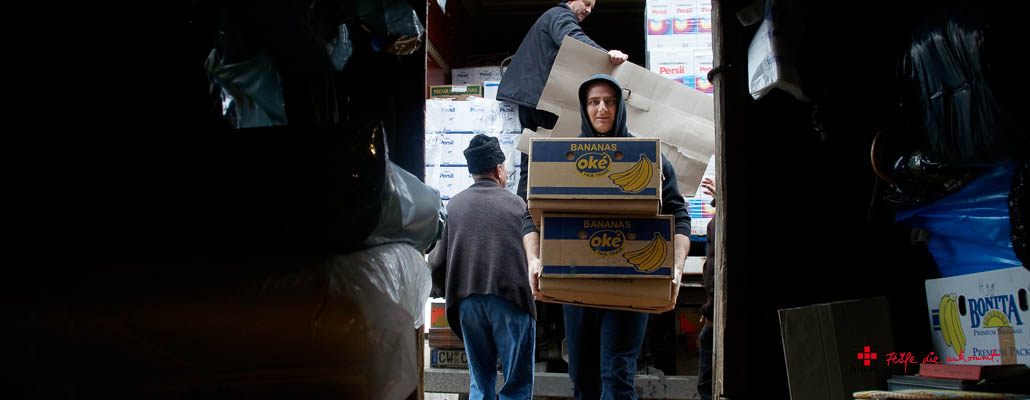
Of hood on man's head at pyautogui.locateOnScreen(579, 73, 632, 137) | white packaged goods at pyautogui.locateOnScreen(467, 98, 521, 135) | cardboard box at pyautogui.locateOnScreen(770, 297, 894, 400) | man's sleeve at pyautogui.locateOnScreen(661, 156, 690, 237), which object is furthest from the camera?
white packaged goods at pyautogui.locateOnScreen(467, 98, 521, 135)

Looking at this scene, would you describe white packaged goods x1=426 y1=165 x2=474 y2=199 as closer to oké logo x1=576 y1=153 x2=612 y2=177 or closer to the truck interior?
oké logo x1=576 y1=153 x2=612 y2=177

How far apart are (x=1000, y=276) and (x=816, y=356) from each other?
2.20ft

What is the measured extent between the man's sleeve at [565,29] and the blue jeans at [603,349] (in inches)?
87.9

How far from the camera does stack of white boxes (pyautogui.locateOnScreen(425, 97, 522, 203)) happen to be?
16.0 ft

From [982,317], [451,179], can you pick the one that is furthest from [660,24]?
[982,317]

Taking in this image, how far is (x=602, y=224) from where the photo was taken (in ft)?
9.48

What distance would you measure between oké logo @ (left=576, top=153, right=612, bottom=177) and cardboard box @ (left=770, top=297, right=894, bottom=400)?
0.92m

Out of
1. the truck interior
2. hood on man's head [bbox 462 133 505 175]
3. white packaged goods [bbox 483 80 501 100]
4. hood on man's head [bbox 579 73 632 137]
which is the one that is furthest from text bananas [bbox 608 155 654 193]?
white packaged goods [bbox 483 80 501 100]

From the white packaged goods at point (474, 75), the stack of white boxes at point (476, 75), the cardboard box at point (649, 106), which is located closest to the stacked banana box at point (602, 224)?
the cardboard box at point (649, 106)

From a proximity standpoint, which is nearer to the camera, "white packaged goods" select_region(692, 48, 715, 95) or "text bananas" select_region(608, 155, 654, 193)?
"text bananas" select_region(608, 155, 654, 193)

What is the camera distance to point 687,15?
505 centimetres

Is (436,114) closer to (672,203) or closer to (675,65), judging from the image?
(675,65)

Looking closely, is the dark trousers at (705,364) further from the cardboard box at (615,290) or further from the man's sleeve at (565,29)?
the man's sleeve at (565,29)

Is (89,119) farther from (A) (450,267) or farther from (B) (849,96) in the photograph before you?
(B) (849,96)
